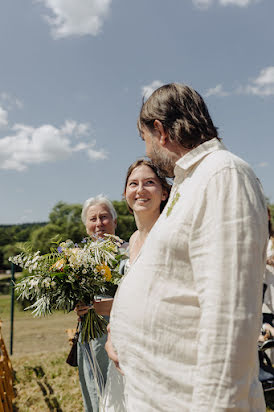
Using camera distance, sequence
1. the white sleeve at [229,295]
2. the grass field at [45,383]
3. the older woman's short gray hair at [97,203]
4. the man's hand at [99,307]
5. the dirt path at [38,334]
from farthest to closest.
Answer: the dirt path at [38,334] < the grass field at [45,383] < the older woman's short gray hair at [97,203] < the man's hand at [99,307] < the white sleeve at [229,295]

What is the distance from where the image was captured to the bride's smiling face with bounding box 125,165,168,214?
2857 millimetres

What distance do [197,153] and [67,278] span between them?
4.84 ft

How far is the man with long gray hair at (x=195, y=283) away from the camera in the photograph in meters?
1.04

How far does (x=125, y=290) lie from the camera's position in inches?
56.9

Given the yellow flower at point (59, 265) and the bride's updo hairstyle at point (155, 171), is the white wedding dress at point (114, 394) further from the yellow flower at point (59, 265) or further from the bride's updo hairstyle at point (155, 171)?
the bride's updo hairstyle at point (155, 171)

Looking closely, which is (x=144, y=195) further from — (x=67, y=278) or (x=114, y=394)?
(x=114, y=394)

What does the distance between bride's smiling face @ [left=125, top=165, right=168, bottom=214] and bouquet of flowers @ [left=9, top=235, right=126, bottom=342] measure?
0.48m

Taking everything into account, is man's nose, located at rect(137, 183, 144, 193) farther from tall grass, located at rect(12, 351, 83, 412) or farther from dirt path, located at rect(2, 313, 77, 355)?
dirt path, located at rect(2, 313, 77, 355)

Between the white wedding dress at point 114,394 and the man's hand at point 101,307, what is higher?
the man's hand at point 101,307

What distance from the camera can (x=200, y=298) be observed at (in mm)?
1124

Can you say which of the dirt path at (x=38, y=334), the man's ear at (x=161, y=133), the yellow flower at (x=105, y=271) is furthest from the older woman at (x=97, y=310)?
the dirt path at (x=38, y=334)

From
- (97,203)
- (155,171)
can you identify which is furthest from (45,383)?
(155,171)

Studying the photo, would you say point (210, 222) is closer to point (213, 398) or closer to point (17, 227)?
point (213, 398)

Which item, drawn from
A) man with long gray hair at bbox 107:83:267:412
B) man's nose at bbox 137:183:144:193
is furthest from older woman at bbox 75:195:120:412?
man with long gray hair at bbox 107:83:267:412
